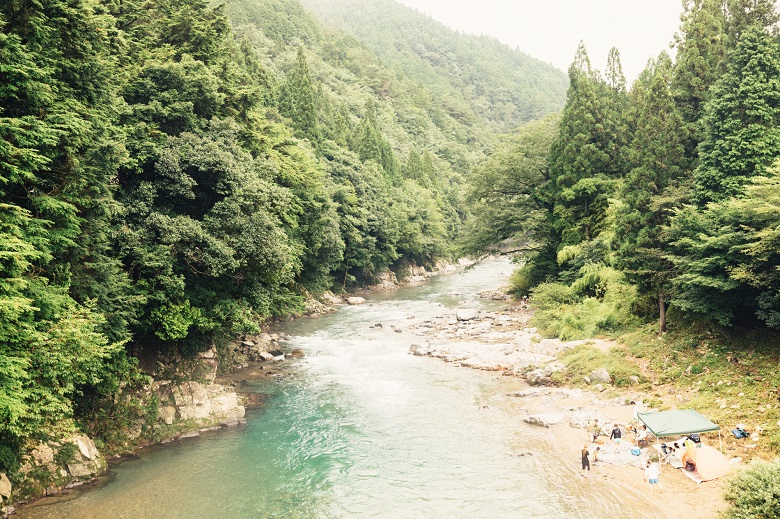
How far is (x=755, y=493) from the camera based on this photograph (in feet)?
38.1

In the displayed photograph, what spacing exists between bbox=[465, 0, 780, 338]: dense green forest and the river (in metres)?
9.03

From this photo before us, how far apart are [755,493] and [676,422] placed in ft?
19.4

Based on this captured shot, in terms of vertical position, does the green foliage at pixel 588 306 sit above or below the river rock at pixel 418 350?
above

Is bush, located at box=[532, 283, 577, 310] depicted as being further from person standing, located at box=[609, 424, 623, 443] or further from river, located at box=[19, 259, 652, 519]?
person standing, located at box=[609, 424, 623, 443]

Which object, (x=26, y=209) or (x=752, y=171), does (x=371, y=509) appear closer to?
(x=26, y=209)

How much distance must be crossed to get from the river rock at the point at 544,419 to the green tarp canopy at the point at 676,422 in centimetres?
346

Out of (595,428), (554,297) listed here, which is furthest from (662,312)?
(554,297)

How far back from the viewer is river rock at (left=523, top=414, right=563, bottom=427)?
20.7 meters

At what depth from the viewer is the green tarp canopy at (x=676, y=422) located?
55.4ft

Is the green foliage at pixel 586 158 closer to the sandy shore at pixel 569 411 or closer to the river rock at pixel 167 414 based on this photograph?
the sandy shore at pixel 569 411

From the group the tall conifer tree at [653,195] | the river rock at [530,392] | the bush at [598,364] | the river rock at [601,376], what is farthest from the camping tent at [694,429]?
the tall conifer tree at [653,195]

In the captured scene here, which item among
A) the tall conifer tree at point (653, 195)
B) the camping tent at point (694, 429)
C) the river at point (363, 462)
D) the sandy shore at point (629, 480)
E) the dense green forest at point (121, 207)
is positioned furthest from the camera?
the tall conifer tree at point (653, 195)

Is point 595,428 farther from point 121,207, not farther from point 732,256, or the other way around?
point 121,207

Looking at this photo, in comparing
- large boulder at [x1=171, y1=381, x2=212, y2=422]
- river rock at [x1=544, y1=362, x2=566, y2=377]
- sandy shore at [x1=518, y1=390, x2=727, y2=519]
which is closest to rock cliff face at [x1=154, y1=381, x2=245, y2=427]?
large boulder at [x1=171, y1=381, x2=212, y2=422]
